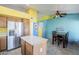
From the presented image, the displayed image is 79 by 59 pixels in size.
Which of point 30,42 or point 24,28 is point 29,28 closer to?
point 24,28

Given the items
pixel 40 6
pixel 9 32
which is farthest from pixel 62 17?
pixel 9 32

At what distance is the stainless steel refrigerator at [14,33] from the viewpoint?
5.96ft

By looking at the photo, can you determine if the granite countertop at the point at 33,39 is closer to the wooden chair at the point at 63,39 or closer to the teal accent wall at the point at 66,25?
the teal accent wall at the point at 66,25

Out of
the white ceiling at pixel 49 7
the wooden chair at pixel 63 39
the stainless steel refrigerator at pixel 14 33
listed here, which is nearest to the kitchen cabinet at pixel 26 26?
the stainless steel refrigerator at pixel 14 33

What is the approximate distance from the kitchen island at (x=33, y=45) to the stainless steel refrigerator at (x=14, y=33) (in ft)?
0.36

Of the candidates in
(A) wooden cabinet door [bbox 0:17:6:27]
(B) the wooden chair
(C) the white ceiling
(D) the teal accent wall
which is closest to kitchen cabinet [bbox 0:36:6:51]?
(A) wooden cabinet door [bbox 0:17:6:27]

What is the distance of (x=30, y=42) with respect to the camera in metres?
1.86

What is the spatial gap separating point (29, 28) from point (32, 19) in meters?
0.19

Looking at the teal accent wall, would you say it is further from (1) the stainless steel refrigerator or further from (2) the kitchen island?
(1) the stainless steel refrigerator

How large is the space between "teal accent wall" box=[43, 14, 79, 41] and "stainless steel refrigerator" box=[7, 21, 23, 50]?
1.64 feet

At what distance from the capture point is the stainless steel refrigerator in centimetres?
182

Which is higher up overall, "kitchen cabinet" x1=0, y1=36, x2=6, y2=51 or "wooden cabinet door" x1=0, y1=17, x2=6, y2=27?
"wooden cabinet door" x1=0, y1=17, x2=6, y2=27

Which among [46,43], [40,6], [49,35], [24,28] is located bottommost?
[46,43]
